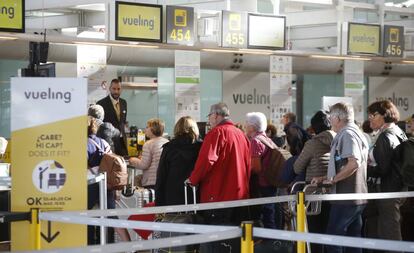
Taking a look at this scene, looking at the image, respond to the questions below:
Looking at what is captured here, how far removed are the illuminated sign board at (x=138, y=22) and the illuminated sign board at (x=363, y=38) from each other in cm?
389

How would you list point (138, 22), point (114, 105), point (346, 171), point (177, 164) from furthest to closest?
point (138, 22) → point (114, 105) → point (177, 164) → point (346, 171)

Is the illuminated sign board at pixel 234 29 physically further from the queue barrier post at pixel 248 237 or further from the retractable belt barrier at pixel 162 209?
the queue barrier post at pixel 248 237

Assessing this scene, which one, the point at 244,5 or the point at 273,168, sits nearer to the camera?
the point at 273,168

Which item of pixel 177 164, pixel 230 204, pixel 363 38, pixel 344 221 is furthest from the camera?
pixel 363 38

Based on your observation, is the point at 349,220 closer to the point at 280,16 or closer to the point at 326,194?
the point at 326,194

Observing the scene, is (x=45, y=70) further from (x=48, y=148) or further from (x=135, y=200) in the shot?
(x=48, y=148)

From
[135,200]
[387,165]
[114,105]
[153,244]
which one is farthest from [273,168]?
[153,244]

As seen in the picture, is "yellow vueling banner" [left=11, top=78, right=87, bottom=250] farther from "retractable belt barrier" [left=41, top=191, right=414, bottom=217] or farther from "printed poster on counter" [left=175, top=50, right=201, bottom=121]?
"printed poster on counter" [left=175, top=50, right=201, bottom=121]

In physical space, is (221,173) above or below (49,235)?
above

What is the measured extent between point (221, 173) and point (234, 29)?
21.3ft

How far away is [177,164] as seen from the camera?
7.36m

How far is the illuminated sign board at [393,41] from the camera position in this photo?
1550cm

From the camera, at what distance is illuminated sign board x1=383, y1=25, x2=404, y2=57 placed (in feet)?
50.9

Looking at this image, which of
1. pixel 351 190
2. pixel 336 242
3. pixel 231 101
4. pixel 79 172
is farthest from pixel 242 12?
pixel 336 242
